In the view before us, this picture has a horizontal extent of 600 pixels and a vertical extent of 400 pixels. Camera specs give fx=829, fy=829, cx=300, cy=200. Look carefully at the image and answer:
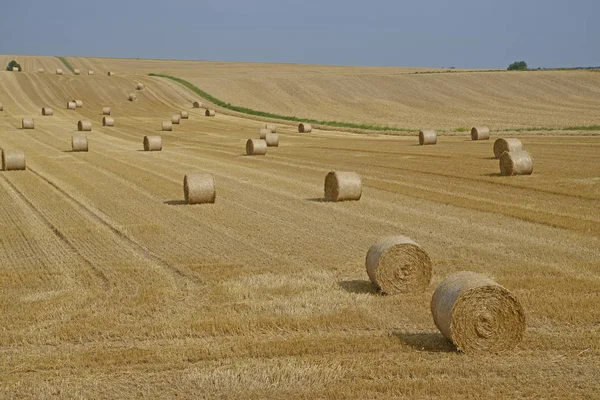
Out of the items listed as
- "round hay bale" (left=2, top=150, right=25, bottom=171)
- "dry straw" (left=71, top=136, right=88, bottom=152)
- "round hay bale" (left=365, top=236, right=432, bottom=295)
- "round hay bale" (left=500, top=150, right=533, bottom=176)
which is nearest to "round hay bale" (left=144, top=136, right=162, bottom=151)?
"dry straw" (left=71, top=136, right=88, bottom=152)

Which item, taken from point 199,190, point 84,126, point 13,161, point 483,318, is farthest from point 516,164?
point 84,126

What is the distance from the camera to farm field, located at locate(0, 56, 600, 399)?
869cm

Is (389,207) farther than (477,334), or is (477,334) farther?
(389,207)

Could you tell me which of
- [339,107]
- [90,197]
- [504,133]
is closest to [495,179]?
[90,197]

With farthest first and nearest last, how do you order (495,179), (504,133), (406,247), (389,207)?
(504,133) → (495,179) → (389,207) → (406,247)

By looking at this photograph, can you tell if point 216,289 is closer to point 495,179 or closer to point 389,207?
point 389,207

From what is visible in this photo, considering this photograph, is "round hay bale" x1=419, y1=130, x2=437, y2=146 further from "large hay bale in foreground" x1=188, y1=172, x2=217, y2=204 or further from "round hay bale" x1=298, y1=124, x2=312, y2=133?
"large hay bale in foreground" x1=188, y1=172, x2=217, y2=204

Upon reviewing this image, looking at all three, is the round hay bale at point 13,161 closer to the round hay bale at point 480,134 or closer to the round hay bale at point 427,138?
the round hay bale at point 427,138

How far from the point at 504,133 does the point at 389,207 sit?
24563mm

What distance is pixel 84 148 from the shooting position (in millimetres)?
35281

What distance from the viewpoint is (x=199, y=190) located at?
66.1ft

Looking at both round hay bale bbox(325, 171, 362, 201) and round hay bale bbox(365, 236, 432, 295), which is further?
round hay bale bbox(325, 171, 362, 201)

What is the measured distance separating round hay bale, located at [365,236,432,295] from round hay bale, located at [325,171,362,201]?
8507 millimetres

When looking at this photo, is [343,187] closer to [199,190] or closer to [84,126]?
[199,190]
